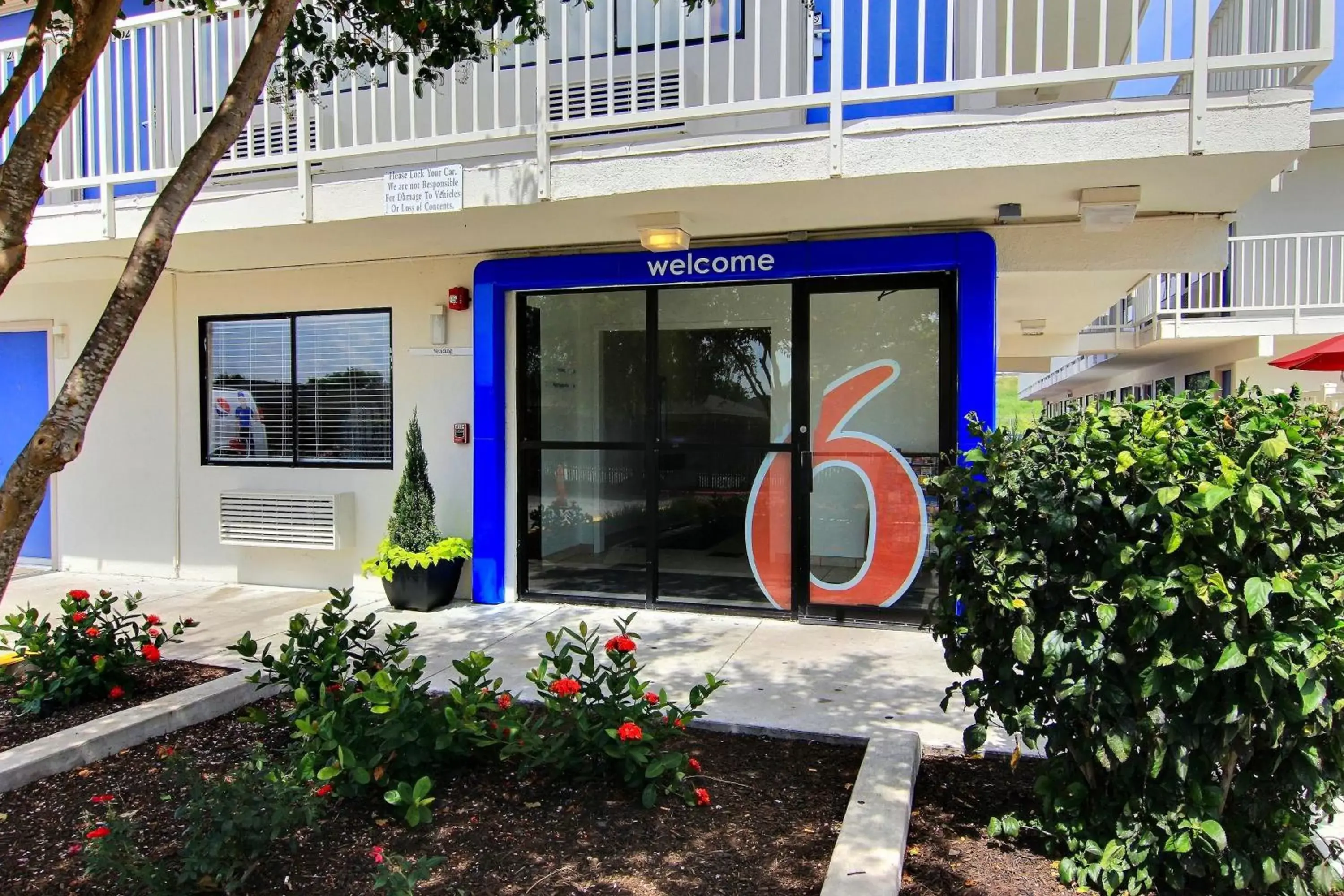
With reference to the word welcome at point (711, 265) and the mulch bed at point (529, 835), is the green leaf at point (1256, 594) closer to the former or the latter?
the mulch bed at point (529, 835)

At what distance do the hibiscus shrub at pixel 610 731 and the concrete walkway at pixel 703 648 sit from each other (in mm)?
905

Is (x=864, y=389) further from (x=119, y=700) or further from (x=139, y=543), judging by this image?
(x=139, y=543)

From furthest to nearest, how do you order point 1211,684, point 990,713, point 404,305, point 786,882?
point 404,305 < point 990,713 < point 786,882 < point 1211,684

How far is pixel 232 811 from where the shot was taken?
8.18ft

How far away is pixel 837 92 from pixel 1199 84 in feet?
5.66

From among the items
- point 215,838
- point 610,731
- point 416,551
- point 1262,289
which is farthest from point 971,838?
point 1262,289

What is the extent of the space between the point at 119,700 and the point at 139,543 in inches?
170

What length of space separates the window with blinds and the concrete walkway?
122cm

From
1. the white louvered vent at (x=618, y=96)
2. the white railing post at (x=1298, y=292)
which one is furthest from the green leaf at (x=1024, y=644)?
the white railing post at (x=1298, y=292)

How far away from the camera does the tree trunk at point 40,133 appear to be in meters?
2.44

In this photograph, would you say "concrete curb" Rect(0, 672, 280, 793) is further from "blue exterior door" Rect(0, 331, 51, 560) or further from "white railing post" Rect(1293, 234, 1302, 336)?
"white railing post" Rect(1293, 234, 1302, 336)

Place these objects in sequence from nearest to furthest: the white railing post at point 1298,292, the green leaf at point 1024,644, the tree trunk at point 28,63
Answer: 1. the green leaf at point 1024,644
2. the tree trunk at point 28,63
3. the white railing post at point 1298,292

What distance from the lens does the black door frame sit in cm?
596

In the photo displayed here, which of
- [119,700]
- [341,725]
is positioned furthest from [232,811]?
[119,700]
